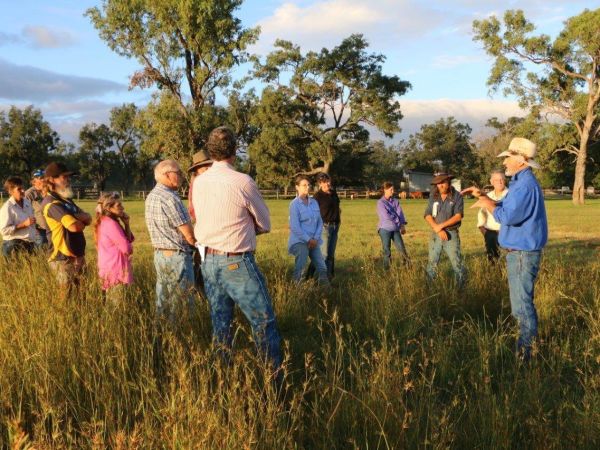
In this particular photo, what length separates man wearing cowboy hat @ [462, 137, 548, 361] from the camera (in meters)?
4.68

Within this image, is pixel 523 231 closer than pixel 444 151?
Yes

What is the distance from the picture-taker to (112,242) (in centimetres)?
542

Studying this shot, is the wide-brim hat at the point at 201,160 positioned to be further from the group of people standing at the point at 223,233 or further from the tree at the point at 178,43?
the tree at the point at 178,43

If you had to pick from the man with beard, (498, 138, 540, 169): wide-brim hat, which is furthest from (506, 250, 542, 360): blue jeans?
the man with beard

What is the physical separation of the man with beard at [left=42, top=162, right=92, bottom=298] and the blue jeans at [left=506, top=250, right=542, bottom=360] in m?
4.10

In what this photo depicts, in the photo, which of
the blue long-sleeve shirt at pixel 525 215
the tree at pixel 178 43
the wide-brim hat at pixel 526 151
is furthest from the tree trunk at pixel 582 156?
the blue long-sleeve shirt at pixel 525 215

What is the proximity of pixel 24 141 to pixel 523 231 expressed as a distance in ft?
261

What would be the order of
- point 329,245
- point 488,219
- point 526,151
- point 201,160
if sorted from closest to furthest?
point 526,151 < point 201,160 < point 488,219 < point 329,245

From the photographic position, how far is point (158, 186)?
5.02 meters

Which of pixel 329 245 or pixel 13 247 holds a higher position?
pixel 13 247

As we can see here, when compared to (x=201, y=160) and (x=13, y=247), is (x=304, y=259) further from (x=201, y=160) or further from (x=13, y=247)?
(x=13, y=247)

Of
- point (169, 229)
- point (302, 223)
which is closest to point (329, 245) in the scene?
point (302, 223)

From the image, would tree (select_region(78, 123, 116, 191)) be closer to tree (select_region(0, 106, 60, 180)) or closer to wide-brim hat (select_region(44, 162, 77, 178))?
tree (select_region(0, 106, 60, 180))

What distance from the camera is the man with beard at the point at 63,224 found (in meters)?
5.28
